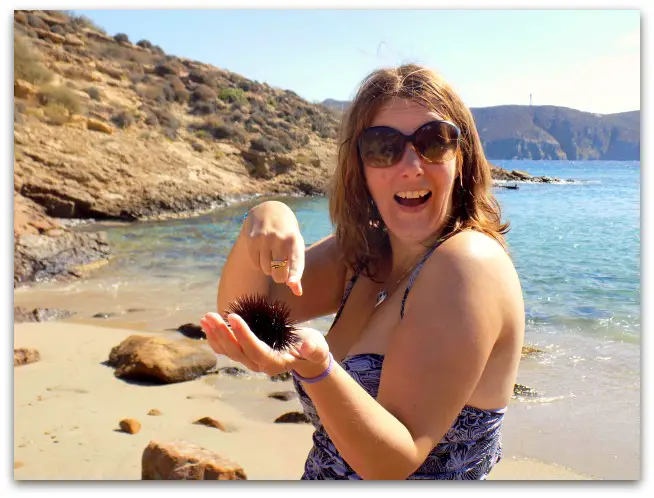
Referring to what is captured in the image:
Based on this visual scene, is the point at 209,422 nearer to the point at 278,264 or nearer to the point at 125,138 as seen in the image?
the point at 278,264

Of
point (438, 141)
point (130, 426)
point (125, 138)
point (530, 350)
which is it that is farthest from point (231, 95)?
point (438, 141)

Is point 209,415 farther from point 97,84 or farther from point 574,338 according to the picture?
point 97,84

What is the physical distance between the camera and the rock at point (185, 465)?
3.08 m

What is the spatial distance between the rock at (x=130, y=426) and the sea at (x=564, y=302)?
2313 mm

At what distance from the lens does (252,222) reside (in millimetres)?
2111

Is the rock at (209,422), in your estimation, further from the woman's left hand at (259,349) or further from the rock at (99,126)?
the rock at (99,126)

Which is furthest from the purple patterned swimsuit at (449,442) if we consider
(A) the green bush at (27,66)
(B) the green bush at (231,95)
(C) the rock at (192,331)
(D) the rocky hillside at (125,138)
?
(B) the green bush at (231,95)

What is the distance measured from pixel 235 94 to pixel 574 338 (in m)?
23.2

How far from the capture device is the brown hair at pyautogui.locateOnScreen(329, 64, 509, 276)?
1.91 meters

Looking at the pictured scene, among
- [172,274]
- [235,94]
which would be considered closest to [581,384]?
[172,274]

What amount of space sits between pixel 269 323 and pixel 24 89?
14879 mm

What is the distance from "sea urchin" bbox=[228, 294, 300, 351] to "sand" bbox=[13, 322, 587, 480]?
6.91 feet

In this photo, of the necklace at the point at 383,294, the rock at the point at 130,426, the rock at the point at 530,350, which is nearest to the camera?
the necklace at the point at 383,294

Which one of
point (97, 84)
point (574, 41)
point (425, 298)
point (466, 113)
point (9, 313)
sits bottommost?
point (9, 313)
